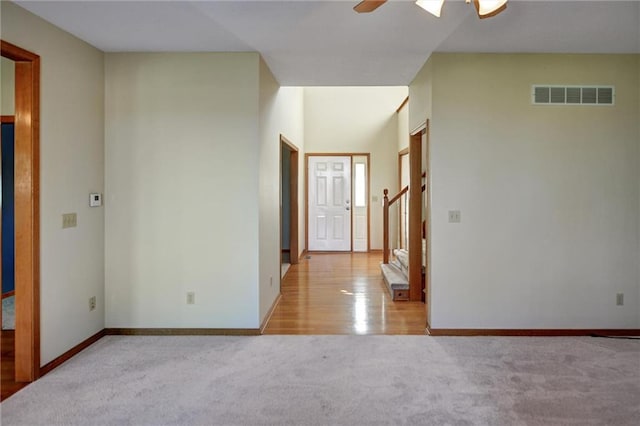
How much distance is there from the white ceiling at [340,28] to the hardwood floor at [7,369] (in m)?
2.50

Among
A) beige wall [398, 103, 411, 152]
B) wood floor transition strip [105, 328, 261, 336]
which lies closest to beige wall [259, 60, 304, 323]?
wood floor transition strip [105, 328, 261, 336]

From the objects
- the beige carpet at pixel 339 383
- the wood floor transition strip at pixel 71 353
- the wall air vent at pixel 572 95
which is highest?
the wall air vent at pixel 572 95

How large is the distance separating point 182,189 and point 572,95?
360 centimetres

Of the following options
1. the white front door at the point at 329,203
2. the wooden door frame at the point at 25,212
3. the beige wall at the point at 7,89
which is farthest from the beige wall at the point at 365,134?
the wooden door frame at the point at 25,212

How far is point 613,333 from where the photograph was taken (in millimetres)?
3707

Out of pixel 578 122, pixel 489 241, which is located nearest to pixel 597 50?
pixel 578 122

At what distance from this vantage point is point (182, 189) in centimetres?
370

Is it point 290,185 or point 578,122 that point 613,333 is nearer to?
point 578,122

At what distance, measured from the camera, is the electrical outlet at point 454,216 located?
A: 3.71 meters

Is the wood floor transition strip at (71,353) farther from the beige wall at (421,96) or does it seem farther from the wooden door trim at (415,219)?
the beige wall at (421,96)

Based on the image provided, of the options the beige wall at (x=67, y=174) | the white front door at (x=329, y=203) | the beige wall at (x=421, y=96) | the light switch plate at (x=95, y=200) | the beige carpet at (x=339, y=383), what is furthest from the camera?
the white front door at (x=329, y=203)

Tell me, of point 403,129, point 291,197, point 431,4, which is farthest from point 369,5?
point 403,129

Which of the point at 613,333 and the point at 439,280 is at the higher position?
the point at 439,280

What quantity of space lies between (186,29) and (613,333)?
443 centimetres
